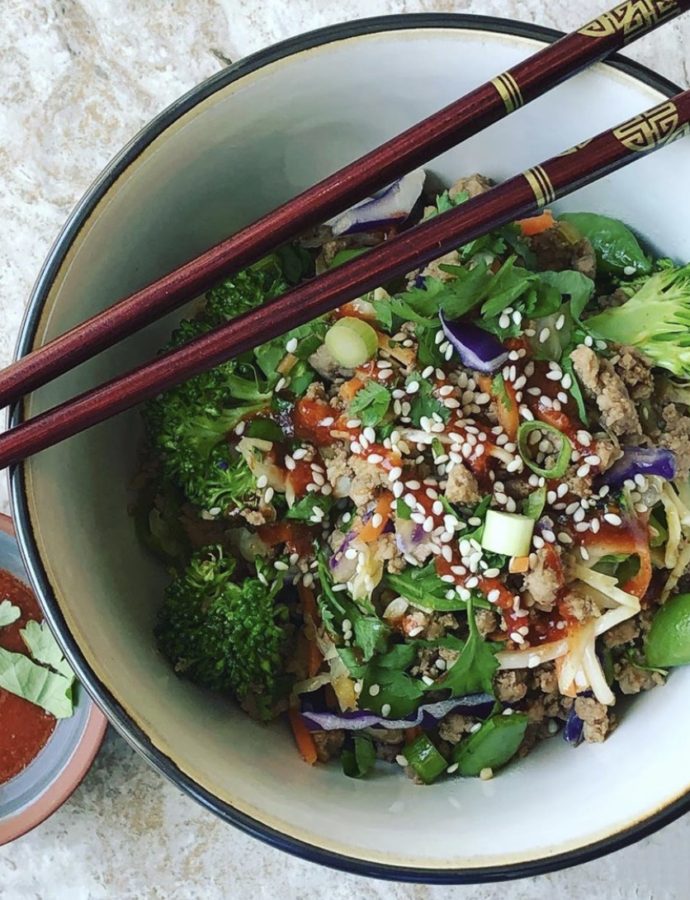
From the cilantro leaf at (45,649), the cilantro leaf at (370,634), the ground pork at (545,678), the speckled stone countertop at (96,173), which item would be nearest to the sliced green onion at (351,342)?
the cilantro leaf at (370,634)

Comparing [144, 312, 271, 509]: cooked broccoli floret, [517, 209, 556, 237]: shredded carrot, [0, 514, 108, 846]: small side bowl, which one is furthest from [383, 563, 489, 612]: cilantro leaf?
[0, 514, 108, 846]: small side bowl

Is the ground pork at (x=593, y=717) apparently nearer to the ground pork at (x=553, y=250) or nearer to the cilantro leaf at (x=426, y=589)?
the cilantro leaf at (x=426, y=589)

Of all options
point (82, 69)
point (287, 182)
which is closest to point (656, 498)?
point (287, 182)

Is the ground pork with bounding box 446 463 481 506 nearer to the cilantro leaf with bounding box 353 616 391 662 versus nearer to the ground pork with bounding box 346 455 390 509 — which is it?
the ground pork with bounding box 346 455 390 509

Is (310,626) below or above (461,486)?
below

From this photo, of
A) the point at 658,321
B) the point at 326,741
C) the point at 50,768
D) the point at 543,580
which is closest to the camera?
the point at 543,580

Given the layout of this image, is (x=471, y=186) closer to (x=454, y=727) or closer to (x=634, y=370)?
(x=634, y=370)

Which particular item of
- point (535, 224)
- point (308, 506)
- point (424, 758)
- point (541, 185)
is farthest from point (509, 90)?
point (424, 758)
